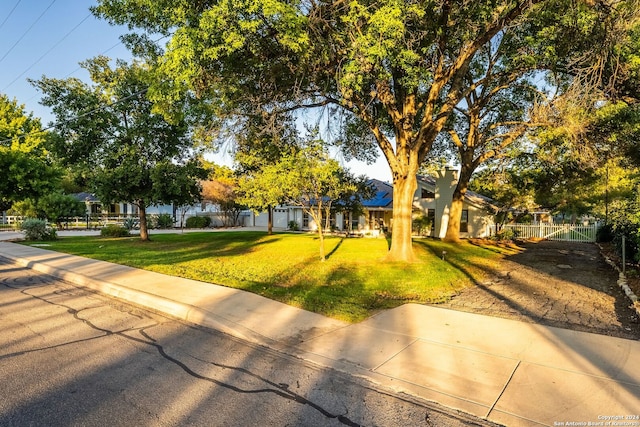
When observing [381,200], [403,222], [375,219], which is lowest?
[375,219]

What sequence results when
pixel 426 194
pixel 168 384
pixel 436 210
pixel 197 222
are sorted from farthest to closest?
pixel 197 222, pixel 426 194, pixel 436 210, pixel 168 384

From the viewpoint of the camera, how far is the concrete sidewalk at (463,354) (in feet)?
12.2

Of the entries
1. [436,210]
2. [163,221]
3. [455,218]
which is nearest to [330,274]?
[455,218]

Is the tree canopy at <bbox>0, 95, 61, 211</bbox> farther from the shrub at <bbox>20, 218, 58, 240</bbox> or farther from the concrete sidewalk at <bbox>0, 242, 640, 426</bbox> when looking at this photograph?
the concrete sidewalk at <bbox>0, 242, 640, 426</bbox>

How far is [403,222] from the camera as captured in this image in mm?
13914

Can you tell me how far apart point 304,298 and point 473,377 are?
13.7ft

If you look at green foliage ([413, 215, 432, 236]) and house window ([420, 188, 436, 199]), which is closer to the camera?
green foliage ([413, 215, 432, 236])

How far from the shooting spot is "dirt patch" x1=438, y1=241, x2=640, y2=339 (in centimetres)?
661

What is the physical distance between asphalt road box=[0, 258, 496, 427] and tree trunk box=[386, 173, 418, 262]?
29.2 feet

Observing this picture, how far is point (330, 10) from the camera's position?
10.1m

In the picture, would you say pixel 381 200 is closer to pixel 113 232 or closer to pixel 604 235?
pixel 604 235

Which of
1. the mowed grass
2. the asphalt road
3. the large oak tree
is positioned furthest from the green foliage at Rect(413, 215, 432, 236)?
the asphalt road

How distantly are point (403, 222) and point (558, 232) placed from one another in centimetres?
2184

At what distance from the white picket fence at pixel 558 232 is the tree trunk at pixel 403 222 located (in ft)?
64.0
